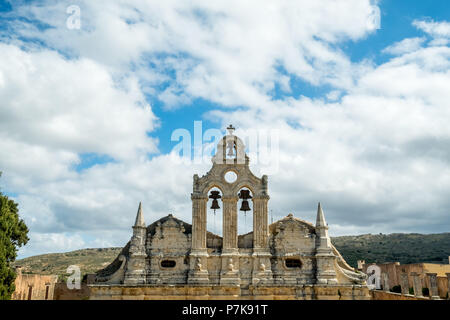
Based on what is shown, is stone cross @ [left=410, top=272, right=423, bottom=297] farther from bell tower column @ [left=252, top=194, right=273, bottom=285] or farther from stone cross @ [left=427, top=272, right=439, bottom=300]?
bell tower column @ [left=252, top=194, right=273, bottom=285]

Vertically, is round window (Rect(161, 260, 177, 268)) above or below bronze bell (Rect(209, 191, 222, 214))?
below

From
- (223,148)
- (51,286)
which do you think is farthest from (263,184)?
(51,286)

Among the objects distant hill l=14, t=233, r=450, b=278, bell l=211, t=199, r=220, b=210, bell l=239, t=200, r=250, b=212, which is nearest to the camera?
bell l=211, t=199, r=220, b=210

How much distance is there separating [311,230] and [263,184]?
13.4 feet

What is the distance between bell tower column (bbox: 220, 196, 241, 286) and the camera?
84.1ft

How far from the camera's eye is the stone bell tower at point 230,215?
84.6ft

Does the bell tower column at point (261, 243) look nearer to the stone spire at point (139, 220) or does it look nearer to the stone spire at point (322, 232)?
the stone spire at point (322, 232)

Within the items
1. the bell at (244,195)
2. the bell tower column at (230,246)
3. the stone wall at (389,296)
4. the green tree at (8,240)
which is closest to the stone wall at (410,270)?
the stone wall at (389,296)

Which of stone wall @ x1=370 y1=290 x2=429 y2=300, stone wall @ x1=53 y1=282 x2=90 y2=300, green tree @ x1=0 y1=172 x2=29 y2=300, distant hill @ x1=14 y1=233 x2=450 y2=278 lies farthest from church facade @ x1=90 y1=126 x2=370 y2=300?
distant hill @ x1=14 y1=233 x2=450 y2=278

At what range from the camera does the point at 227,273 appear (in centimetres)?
2569

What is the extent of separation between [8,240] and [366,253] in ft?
162

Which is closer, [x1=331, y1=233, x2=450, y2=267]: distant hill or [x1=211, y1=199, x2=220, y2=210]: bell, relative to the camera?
[x1=211, y1=199, x2=220, y2=210]: bell

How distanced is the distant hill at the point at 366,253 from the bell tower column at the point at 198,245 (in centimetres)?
3293
